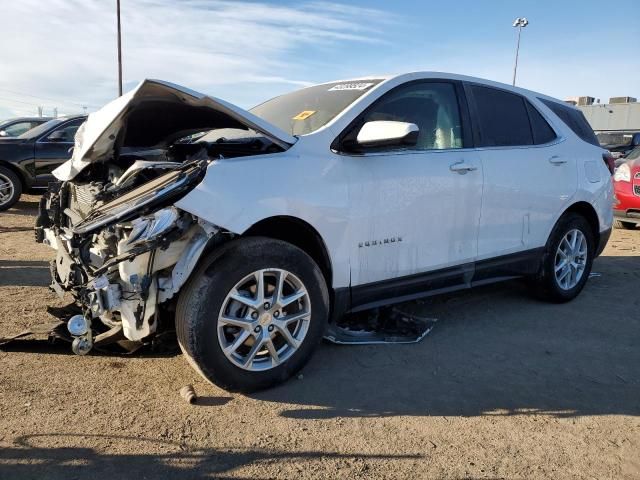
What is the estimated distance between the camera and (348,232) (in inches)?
135

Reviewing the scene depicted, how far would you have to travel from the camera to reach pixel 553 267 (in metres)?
4.87

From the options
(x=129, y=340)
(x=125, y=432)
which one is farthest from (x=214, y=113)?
(x=125, y=432)

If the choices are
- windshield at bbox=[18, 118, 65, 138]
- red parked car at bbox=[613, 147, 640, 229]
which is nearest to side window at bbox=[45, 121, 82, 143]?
windshield at bbox=[18, 118, 65, 138]

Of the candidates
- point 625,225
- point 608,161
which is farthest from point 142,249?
point 625,225

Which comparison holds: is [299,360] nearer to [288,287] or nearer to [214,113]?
[288,287]

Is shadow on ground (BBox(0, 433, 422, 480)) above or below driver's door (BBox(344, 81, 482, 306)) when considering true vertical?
below

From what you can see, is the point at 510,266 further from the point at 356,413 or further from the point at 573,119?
the point at 356,413

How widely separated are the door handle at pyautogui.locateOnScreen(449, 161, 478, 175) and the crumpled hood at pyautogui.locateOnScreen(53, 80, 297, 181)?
126 centimetres

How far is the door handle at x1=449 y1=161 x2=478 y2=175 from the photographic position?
3.92 metres

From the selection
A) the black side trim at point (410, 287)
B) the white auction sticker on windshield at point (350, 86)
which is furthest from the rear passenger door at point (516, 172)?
the white auction sticker on windshield at point (350, 86)

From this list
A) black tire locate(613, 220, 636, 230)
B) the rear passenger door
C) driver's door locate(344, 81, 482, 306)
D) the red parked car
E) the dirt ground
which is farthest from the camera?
black tire locate(613, 220, 636, 230)

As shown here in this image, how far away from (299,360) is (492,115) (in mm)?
2551

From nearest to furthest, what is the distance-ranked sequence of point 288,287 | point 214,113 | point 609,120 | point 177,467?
point 177,467, point 288,287, point 214,113, point 609,120

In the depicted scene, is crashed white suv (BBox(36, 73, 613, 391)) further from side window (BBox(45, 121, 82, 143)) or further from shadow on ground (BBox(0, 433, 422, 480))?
side window (BBox(45, 121, 82, 143))
